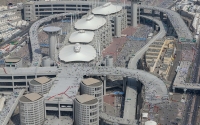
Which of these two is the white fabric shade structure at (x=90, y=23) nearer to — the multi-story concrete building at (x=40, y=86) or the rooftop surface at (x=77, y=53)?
the rooftop surface at (x=77, y=53)

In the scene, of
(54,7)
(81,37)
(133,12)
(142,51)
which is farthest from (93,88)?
(54,7)

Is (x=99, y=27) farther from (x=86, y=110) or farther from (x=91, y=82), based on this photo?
(x=86, y=110)

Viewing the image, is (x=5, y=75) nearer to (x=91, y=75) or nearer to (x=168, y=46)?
(x=91, y=75)

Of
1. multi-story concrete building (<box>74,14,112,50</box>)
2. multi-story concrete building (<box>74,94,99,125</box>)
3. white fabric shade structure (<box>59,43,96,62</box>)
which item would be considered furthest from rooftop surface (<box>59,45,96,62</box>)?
multi-story concrete building (<box>74,94,99,125</box>)

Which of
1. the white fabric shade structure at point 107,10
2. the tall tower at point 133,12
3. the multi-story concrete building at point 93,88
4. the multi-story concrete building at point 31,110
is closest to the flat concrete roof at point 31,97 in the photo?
the multi-story concrete building at point 31,110

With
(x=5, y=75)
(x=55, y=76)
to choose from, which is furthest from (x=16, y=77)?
(x=55, y=76)

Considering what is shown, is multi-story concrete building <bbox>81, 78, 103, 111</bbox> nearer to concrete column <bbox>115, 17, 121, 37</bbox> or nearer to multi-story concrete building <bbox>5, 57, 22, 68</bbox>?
multi-story concrete building <bbox>5, 57, 22, 68</bbox>
